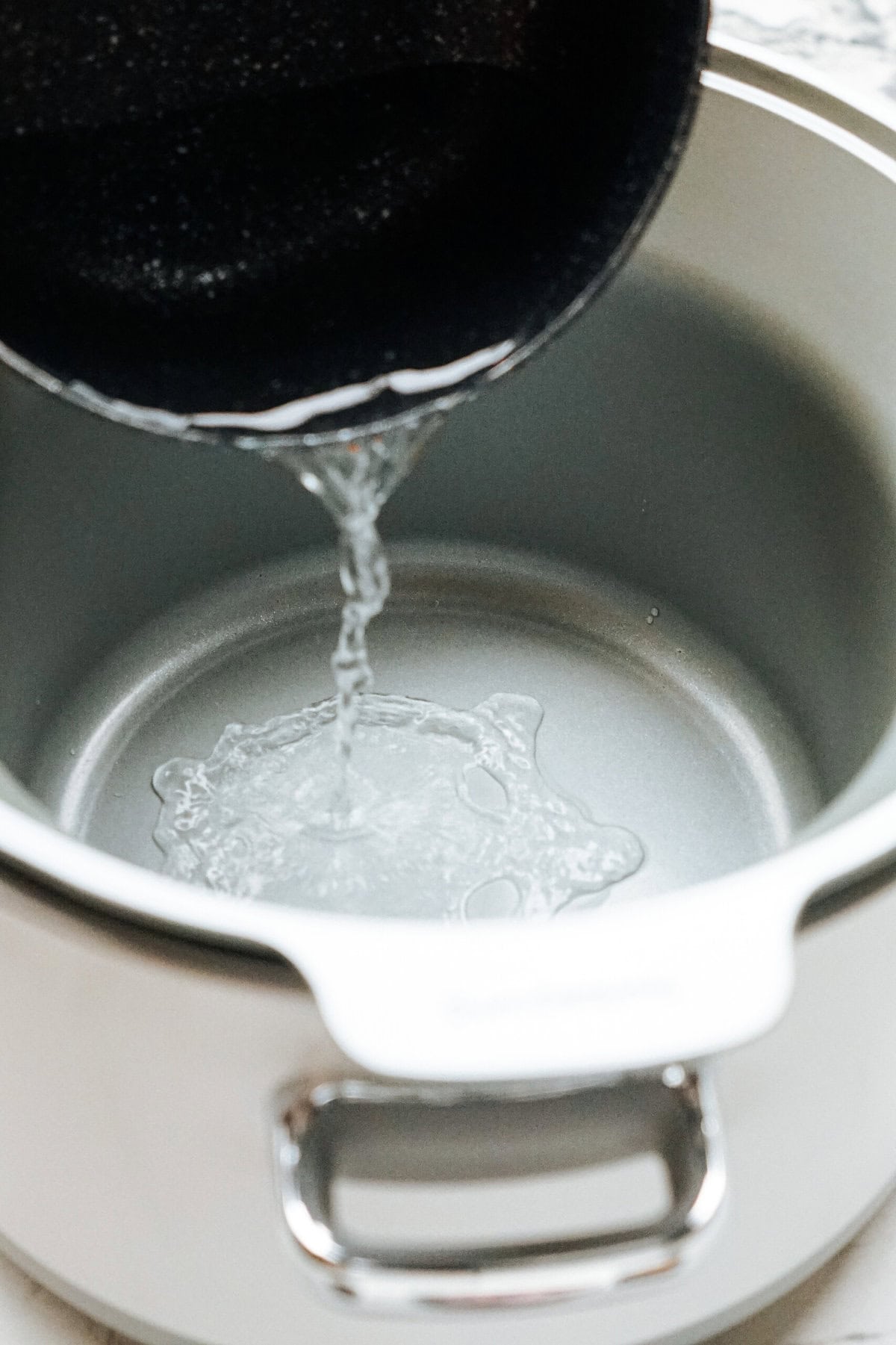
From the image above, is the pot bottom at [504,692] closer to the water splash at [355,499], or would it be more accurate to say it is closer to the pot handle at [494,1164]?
the water splash at [355,499]

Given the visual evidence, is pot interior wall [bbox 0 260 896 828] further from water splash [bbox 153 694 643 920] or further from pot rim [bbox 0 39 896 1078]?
pot rim [bbox 0 39 896 1078]

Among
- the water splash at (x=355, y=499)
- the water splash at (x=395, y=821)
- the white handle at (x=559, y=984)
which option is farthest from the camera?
the water splash at (x=395, y=821)

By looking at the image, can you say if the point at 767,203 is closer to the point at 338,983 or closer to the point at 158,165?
the point at 158,165

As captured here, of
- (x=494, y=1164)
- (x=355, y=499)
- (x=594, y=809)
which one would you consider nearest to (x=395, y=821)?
(x=594, y=809)

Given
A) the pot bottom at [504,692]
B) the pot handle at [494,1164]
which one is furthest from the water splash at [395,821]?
the pot handle at [494,1164]

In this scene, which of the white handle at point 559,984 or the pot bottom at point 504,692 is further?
the pot bottom at point 504,692

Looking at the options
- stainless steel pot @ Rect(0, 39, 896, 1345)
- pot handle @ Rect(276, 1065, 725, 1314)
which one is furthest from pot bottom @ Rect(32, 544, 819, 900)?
pot handle @ Rect(276, 1065, 725, 1314)

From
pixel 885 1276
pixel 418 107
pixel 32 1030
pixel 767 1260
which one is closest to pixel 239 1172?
pixel 32 1030
